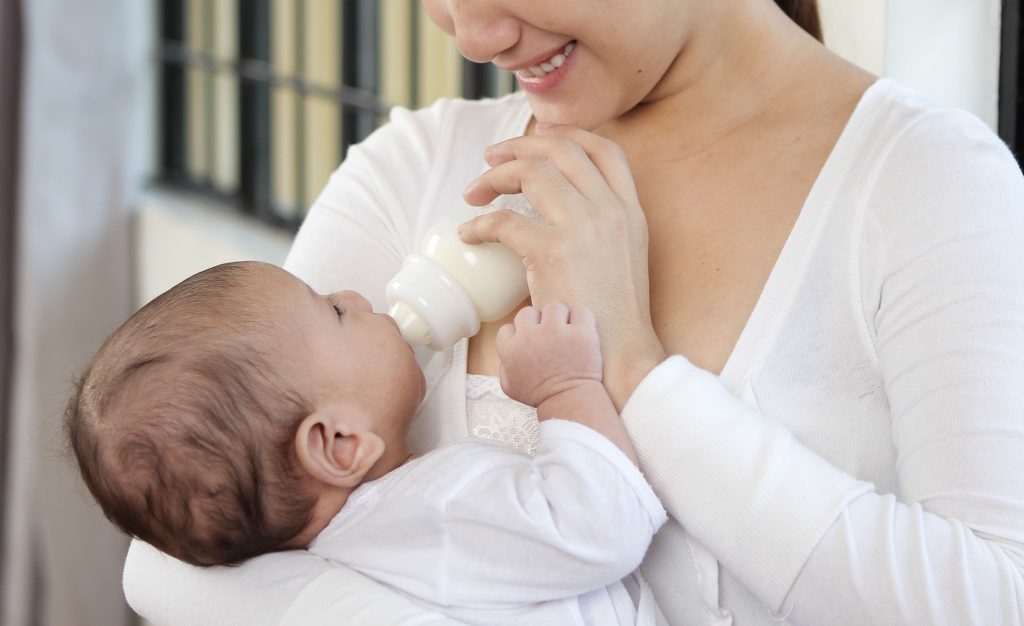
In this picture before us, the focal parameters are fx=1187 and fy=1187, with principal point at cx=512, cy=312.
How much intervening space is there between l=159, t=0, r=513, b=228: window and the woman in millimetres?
1180

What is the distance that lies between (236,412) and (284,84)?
2.15m

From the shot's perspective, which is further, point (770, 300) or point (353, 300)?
point (353, 300)

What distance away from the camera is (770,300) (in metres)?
1.04

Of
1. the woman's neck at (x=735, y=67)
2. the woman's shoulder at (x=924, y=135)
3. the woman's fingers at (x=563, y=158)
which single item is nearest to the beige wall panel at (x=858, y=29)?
the woman's neck at (x=735, y=67)

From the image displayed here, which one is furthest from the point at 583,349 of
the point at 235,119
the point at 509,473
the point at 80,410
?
the point at 235,119

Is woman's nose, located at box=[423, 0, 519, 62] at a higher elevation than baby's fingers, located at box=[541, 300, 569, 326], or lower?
higher

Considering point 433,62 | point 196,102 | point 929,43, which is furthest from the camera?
point 196,102

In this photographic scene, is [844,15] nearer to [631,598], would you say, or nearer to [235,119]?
[631,598]

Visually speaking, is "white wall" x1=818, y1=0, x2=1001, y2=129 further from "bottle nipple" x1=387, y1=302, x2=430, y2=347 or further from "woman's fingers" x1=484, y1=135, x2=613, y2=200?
"bottle nipple" x1=387, y1=302, x2=430, y2=347

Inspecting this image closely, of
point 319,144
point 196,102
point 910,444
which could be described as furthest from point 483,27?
point 196,102

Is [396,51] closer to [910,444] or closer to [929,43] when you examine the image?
[929,43]

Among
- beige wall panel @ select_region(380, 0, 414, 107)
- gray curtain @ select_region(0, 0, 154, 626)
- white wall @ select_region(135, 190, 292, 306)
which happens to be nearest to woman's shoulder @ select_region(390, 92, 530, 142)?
beige wall panel @ select_region(380, 0, 414, 107)

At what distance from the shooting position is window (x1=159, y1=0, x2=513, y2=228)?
2709 mm

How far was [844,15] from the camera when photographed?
4.97 ft
